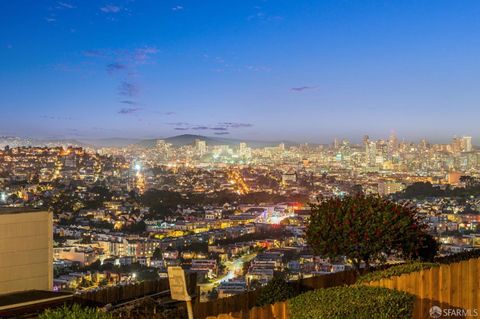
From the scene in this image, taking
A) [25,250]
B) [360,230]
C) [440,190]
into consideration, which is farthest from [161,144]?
[360,230]

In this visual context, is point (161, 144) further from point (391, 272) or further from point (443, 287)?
point (391, 272)

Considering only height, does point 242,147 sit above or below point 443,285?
above

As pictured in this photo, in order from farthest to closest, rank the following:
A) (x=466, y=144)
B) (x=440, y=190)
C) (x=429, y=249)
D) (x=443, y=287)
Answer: (x=466, y=144) < (x=440, y=190) < (x=429, y=249) < (x=443, y=287)

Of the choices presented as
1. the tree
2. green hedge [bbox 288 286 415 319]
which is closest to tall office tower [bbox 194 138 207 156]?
the tree

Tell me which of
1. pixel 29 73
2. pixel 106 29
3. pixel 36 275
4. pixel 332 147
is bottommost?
pixel 36 275

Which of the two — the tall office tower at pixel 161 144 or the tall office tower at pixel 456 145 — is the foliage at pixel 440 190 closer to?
the tall office tower at pixel 456 145

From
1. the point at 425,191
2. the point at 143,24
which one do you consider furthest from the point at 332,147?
the point at 143,24

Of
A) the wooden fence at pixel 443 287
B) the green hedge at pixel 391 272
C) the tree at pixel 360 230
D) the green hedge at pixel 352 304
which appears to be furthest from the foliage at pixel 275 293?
the green hedge at pixel 352 304

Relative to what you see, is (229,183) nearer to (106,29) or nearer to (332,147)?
(332,147)
